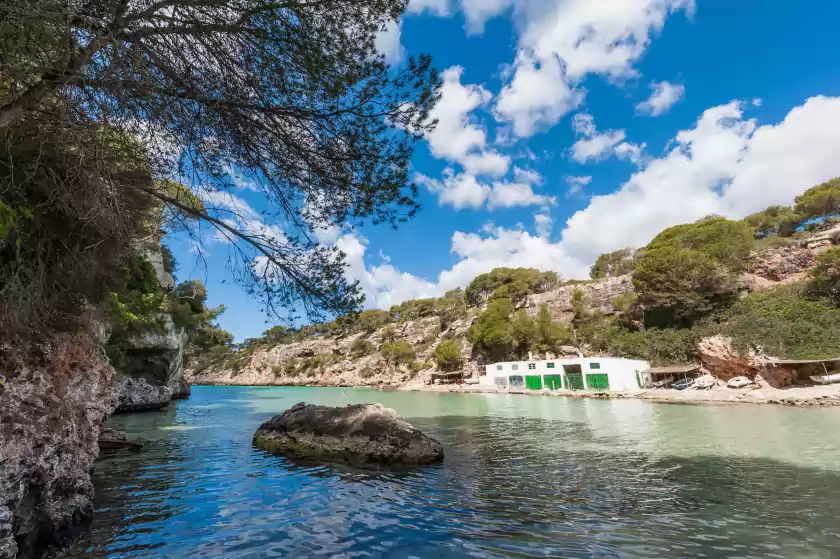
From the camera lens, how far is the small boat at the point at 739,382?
100 ft

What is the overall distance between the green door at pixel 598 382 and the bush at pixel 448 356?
26.4m

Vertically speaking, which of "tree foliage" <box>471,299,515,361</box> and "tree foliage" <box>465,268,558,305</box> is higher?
"tree foliage" <box>465,268,558,305</box>

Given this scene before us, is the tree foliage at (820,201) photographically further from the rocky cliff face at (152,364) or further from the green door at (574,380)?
the rocky cliff face at (152,364)

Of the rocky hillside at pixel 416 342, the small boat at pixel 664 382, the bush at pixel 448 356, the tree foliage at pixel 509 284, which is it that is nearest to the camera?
the small boat at pixel 664 382

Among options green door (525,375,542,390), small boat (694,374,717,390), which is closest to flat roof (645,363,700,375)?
small boat (694,374,717,390)

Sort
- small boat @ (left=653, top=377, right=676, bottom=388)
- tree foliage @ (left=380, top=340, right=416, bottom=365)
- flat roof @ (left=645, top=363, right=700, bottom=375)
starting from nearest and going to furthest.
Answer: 1. flat roof @ (left=645, top=363, right=700, bottom=375)
2. small boat @ (left=653, top=377, right=676, bottom=388)
3. tree foliage @ (left=380, top=340, right=416, bottom=365)

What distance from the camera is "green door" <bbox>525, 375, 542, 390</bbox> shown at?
45000 millimetres

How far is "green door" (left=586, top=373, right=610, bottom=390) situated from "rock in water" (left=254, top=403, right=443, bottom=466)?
33.5 m

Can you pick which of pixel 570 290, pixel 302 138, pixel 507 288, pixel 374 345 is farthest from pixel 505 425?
pixel 374 345

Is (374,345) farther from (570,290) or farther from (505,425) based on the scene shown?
(505,425)

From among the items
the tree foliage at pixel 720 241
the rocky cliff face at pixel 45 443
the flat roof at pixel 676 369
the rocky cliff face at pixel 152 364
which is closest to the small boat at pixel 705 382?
the flat roof at pixel 676 369

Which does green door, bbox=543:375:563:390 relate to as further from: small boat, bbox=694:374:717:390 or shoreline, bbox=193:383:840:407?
small boat, bbox=694:374:717:390

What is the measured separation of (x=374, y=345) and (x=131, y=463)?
77.8 meters

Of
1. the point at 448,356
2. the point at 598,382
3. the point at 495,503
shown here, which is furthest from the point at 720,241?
the point at 495,503
